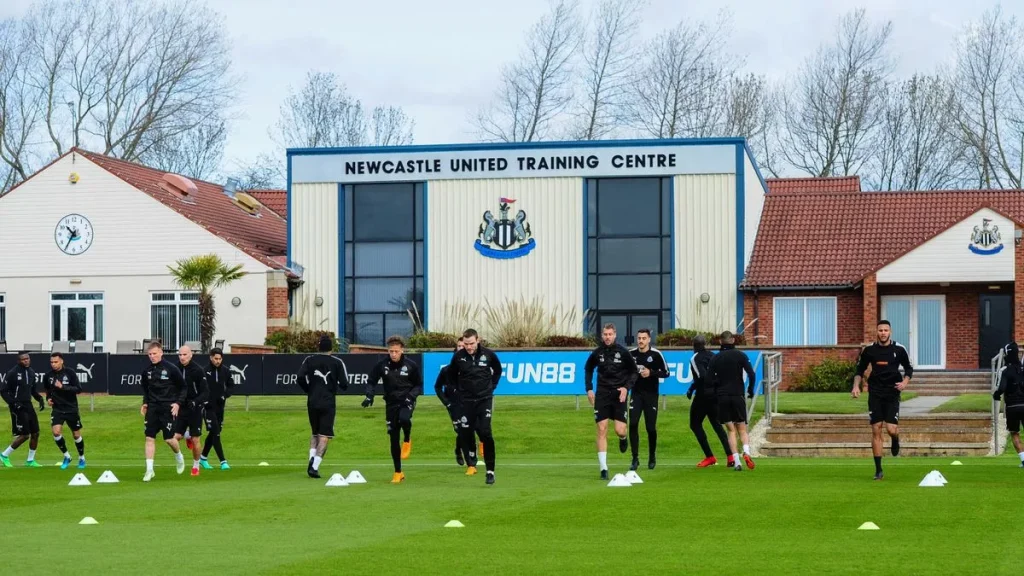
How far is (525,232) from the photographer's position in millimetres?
41406

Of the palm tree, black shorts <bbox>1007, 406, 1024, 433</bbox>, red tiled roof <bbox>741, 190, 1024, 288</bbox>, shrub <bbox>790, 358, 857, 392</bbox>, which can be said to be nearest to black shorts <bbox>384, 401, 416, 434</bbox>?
black shorts <bbox>1007, 406, 1024, 433</bbox>

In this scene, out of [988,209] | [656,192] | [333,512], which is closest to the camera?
[333,512]

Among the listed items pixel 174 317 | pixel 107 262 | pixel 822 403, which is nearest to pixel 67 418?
pixel 822 403

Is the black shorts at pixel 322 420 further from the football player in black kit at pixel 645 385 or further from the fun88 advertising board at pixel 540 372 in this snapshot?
the fun88 advertising board at pixel 540 372

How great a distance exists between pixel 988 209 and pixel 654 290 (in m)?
8.98

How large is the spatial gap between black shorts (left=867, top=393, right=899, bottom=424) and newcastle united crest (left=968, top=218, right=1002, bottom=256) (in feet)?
69.7

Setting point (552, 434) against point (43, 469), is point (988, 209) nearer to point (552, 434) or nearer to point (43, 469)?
point (552, 434)

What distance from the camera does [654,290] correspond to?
1619 inches

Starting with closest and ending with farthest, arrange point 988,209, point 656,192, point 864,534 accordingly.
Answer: point 864,534
point 988,209
point 656,192

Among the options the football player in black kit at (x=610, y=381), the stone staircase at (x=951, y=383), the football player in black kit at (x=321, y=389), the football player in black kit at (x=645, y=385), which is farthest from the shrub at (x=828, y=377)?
the football player in black kit at (x=321, y=389)

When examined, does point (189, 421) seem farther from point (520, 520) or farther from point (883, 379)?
point (883, 379)

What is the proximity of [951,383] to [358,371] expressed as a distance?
14.5m

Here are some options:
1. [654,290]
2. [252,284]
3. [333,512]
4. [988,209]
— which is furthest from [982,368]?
[333,512]

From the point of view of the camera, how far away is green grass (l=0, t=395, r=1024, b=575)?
10.9 metres
